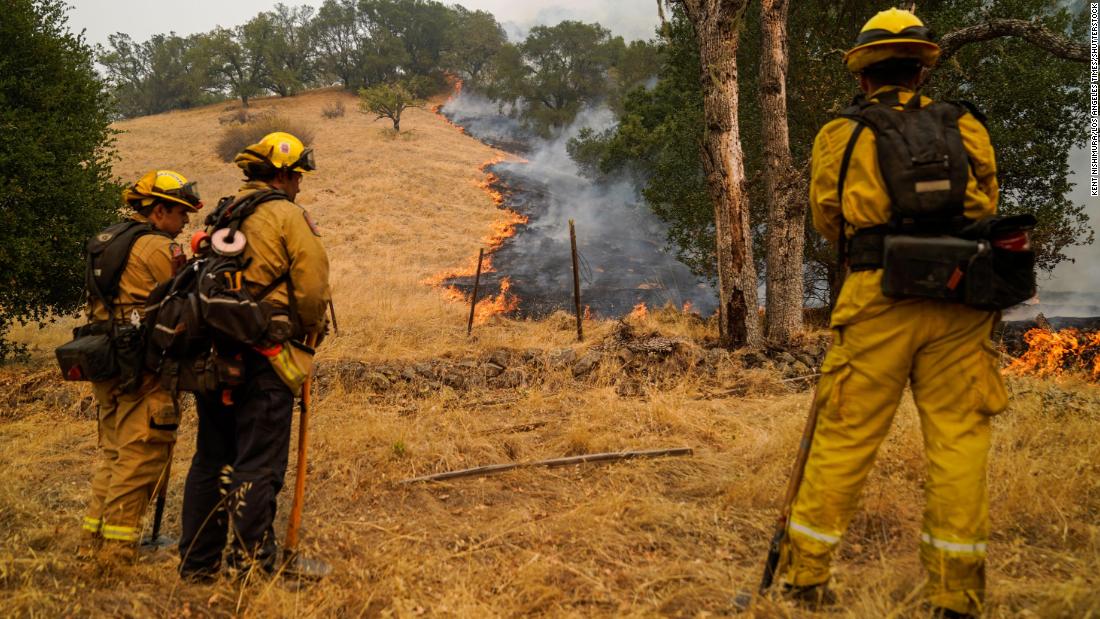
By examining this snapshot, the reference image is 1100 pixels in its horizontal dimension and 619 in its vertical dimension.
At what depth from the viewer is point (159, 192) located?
146 inches

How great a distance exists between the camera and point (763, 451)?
15.4 ft

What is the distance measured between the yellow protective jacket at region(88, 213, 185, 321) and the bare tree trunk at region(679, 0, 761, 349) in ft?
22.3

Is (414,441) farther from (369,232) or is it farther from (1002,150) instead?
(369,232)

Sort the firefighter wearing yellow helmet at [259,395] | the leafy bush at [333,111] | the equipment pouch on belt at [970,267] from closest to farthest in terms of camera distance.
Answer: the equipment pouch on belt at [970,267]
the firefighter wearing yellow helmet at [259,395]
the leafy bush at [333,111]

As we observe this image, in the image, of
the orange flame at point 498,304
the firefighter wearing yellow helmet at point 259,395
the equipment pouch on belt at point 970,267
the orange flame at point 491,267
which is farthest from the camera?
the orange flame at point 491,267

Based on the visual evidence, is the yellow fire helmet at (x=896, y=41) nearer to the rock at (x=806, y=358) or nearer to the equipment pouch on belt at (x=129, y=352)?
the equipment pouch on belt at (x=129, y=352)

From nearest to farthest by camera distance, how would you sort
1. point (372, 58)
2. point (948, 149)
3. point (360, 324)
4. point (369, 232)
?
point (948, 149), point (360, 324), point (369, 232), point (372, 58)

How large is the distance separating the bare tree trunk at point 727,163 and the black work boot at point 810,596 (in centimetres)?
646

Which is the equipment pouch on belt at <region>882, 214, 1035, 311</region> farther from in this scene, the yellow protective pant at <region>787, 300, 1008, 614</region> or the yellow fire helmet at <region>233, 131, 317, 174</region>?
the yellow fire helmet at <region>233, 131, 317, 174</region>

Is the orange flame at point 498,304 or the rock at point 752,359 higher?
the rock at point 752,359

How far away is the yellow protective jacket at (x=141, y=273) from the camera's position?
352 cm

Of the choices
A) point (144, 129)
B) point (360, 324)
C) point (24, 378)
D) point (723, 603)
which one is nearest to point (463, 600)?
point (723, 603)

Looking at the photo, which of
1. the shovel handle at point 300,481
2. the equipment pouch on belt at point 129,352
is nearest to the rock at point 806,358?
the shovel handle at point 300,481

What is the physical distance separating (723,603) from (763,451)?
6.61 feet
